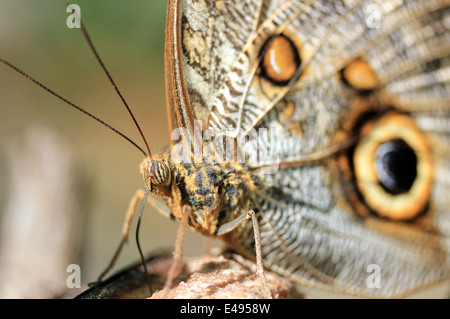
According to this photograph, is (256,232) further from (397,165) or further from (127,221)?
(397,165)

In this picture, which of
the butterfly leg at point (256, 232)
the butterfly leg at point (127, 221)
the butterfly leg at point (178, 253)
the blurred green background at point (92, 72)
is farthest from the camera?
the blurred green background at point (92, 72)

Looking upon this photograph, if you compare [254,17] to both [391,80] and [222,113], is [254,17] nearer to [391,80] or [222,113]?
[222,113]

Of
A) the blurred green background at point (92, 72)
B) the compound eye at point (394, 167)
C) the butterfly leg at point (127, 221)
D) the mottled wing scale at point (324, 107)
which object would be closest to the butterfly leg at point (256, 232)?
the mottled wing scale at point (324, 107)

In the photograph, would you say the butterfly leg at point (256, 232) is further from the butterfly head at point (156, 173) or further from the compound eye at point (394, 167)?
the compound eye at point (394, 167)

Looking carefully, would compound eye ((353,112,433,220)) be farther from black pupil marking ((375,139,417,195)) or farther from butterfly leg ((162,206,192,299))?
butterfly leg ((162,206,192,299))

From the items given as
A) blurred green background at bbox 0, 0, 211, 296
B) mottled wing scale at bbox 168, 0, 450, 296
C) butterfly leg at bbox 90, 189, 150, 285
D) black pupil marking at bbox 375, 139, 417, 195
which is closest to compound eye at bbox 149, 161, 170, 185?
mottled wing scale at bbox 168, 0, 450, 296

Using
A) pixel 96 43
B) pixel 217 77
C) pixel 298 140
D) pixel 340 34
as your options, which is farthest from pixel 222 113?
pixel 96 43
